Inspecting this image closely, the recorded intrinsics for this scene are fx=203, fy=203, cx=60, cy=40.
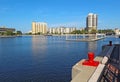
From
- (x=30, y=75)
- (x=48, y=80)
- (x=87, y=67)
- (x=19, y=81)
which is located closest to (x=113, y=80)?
(x=87, y=67)

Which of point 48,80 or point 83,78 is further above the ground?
point 83,78

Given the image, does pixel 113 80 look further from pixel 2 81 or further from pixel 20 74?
pixel 20 74

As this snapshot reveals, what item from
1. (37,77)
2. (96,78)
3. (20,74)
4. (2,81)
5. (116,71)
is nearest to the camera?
(96,78)

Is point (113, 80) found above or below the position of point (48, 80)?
above

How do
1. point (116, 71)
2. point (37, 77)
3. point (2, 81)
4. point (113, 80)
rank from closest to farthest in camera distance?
point (113, 80) < point (116, 71) < point (2, 81) < point (37, 77)

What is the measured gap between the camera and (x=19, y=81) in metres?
16.7

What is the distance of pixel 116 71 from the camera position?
30.7 feet

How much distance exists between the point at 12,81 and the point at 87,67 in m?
10.3

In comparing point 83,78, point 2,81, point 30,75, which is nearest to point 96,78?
point 83,78

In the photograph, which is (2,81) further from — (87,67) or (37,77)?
(87,67)

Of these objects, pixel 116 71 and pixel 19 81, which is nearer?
pixel 116 71

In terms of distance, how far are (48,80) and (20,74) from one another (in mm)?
3911

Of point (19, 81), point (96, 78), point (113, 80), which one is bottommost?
point (19, 81)

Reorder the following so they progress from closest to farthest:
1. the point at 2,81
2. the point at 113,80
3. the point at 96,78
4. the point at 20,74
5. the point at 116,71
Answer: the point at 96,78
the point at 113,80
the point at 116,71
the point at 2,81
the point at 20,74
